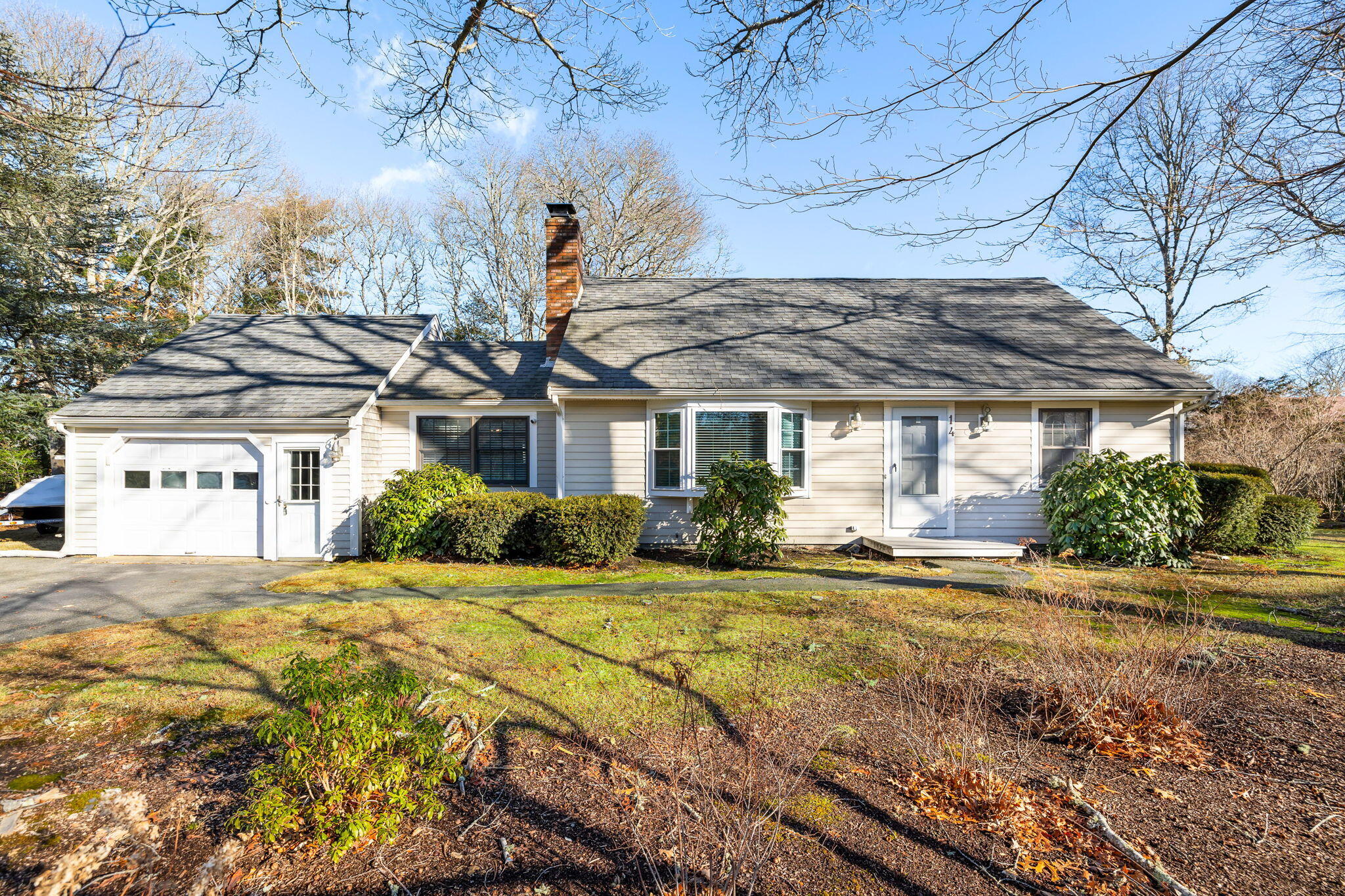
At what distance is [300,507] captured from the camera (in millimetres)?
10398

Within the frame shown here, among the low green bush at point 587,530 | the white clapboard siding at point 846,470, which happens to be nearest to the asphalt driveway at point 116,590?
the low green bush at point 587,530

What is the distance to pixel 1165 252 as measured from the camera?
2031 cm

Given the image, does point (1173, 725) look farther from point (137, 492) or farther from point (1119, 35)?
point (137, 492)

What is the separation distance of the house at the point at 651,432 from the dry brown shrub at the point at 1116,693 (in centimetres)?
566

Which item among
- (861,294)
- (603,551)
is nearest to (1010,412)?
(861,294)

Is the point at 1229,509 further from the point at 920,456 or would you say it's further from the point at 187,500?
the point at 187,500

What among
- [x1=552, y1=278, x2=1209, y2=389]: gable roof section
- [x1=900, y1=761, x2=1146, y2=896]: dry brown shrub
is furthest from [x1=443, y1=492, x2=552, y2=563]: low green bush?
[x1=900, y1=761, x2=1146, y2=896]: dry brown shrub

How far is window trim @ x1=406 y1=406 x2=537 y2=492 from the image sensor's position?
1146 cm

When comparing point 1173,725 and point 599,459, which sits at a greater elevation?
point 599,459

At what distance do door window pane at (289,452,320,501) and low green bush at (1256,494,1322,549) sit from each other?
1696 centimetres

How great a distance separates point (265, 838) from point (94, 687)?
10.9ft

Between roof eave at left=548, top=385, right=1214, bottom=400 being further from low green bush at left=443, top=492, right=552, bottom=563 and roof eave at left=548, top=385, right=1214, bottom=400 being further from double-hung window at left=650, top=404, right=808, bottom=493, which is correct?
low green bush at left=443, top=492, right=552, bottom=563

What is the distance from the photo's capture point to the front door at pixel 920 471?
10820mm

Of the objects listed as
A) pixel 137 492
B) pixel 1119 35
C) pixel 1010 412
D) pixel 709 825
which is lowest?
pixel 709 825
